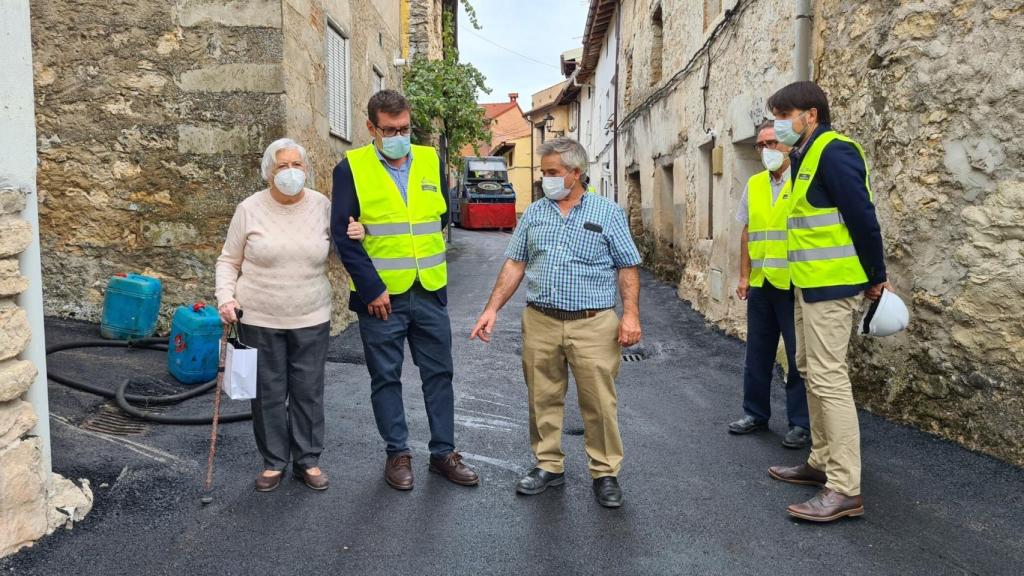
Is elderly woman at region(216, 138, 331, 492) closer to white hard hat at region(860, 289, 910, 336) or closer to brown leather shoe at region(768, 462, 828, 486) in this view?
brown leather shoe at region(768, 462, 828, 486)

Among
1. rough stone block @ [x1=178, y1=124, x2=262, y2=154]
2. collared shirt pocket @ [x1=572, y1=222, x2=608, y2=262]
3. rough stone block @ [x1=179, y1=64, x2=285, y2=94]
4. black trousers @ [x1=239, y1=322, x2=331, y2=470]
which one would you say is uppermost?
rough stone block @ [x1=179, y1=64, x2=285, y2=94]

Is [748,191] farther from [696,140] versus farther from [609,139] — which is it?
[609,139]

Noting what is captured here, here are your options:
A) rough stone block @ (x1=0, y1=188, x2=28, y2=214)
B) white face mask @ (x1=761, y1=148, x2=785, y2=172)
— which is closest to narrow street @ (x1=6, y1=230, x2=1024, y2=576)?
rough stone block @ (x1=0, y1=188, x2=28, y2=214)

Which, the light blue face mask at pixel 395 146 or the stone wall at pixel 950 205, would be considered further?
the stone wall at pixel 950 205

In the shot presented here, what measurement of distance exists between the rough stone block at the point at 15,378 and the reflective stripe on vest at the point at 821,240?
3.14 metres

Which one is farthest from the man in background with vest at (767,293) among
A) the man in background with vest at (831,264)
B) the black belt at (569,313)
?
the black belt at (569,313)

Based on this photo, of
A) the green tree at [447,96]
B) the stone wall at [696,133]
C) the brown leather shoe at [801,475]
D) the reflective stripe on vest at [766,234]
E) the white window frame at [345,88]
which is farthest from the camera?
the green tree at [447,96]

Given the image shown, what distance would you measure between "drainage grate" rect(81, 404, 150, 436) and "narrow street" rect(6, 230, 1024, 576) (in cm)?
7

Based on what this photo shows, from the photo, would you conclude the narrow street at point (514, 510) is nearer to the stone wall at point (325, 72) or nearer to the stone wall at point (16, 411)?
the stone wall at point (16, 411)

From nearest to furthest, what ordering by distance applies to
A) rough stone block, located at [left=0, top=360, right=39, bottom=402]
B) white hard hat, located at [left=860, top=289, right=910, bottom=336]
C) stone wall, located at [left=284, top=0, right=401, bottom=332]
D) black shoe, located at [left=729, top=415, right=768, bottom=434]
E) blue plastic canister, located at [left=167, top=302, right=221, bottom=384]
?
1. rough stone block, located at [left=0, top=360, right=39, bottom=402]
2. white hard hat, located at [left=860, top=289, right=910, bottom=336]
3. black shoe, located at [left=729, top=415, right=768, bottom=434]
4. blue plastic canister, located at [left=167, top=302, right=221, bottom=384]
5. stone wall, located at [left=284, top=0, right=401, bottom=332]

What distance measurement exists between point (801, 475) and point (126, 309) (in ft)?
16.6

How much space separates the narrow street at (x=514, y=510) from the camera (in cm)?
304

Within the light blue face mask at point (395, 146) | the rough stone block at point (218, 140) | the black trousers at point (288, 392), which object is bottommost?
the black trousers at point (288, 392)

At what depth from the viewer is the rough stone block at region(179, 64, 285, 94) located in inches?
259
